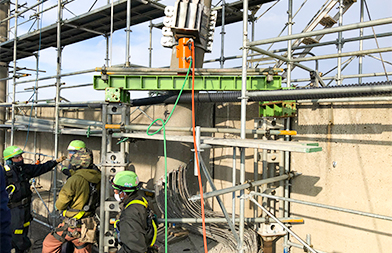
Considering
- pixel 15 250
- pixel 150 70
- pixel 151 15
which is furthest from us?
pixel 151 15

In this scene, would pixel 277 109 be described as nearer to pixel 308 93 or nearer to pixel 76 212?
pixel 308 93

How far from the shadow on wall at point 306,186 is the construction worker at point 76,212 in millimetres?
3588

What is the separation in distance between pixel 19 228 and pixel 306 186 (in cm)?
547

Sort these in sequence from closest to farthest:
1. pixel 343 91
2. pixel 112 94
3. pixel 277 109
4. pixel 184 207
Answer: pixel 343 91 < pixel 277 109 < pixel 112 94 < pixel 184 207

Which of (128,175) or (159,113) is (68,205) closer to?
(128,175)

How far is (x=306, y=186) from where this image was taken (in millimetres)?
4719

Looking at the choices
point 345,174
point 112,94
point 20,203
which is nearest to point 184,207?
point 112,94

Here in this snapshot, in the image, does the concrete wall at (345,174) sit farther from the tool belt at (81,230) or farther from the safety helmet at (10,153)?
the safety helmet at (10,153)

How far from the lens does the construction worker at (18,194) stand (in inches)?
206

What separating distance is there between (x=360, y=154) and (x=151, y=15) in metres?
6.96

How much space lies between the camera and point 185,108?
19.2 ft

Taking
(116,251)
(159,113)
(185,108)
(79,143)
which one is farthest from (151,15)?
(116,251)

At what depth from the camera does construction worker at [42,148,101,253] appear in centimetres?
461

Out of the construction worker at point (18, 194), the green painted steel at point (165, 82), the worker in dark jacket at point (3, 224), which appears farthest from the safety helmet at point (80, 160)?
the worker in dark jacket at point (3, 224)
